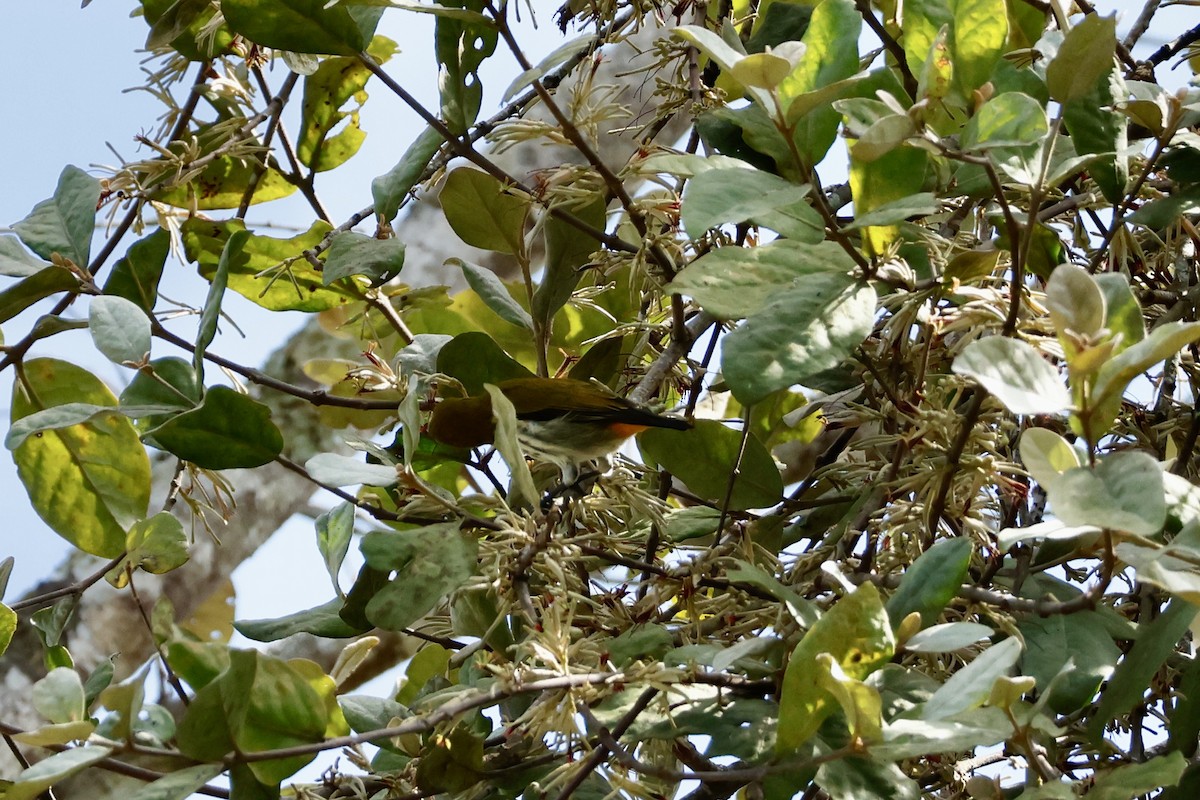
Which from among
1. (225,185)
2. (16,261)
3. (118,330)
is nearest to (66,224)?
(16,261)

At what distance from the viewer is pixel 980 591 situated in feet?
2.12

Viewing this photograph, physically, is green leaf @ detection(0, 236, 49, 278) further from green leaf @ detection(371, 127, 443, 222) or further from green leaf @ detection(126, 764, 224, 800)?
green leaf @ detection(126, 764, 224, 800)

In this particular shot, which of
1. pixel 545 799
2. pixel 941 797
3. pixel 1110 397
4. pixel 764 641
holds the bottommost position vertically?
pixel 941 797

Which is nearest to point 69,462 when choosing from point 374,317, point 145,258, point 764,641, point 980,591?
point 145,258

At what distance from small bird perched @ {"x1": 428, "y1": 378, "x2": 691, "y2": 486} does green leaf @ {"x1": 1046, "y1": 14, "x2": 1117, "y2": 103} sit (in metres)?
0.45

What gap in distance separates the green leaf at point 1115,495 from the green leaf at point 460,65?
0.55 metres

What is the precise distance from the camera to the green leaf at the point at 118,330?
76 centimetres

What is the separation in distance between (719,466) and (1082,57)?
41 centimetres

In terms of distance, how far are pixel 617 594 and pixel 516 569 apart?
186mm

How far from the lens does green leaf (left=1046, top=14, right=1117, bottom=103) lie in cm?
59

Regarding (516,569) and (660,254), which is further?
(660,254)

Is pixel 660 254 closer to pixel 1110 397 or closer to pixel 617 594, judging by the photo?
pixel 617 594

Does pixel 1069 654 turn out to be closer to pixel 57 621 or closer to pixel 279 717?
pixel 279 717

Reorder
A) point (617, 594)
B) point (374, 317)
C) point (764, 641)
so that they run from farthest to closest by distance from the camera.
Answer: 1. point (374, 317)
2. point (617, 594)
3. point (764, 641)
